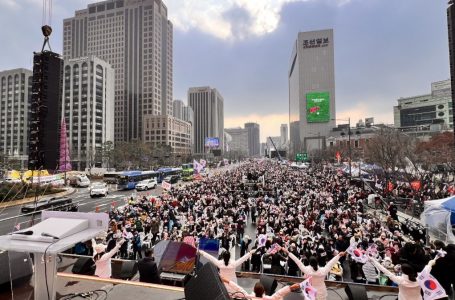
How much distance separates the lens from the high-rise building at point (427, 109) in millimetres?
104312

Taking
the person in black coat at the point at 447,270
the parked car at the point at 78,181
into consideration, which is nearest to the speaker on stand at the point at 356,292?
the person in black coat at the point at 447,270

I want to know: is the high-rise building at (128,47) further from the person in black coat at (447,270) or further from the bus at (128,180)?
the person in black coat at (447,270)

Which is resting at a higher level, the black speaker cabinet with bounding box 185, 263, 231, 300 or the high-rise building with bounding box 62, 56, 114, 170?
the high-rise building with bounding box 62, 56, 114, 170

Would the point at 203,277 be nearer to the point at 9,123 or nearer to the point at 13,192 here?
the point at 13,192

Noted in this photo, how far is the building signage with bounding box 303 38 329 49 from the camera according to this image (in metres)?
141

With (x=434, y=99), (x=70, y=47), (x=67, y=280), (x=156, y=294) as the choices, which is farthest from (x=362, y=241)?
(x=70, y=47)

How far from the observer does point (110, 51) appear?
150 meters

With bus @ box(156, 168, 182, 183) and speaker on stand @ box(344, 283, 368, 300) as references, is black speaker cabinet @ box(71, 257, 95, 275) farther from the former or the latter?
bus @ box(156, 168, 182, 183)

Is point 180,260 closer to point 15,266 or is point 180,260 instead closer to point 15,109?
point 15,266

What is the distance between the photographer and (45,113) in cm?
1348

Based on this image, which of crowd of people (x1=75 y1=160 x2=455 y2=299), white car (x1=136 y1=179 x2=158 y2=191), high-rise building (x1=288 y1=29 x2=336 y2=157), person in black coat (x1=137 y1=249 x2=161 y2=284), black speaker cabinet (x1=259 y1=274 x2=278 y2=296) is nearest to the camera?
black speaker cabinet (x1=259 y1=274 x2=278 y2=296)

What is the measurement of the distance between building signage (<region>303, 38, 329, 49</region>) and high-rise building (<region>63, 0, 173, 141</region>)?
75954 mm

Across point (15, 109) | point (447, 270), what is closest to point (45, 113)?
point (447, 270)

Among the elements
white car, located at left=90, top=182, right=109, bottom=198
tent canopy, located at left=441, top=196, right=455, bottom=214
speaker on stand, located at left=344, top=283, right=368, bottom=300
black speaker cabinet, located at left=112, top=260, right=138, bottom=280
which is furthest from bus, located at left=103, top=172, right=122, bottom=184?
speaker on stand, located at left=344, top=283, right=368, bottom=300
